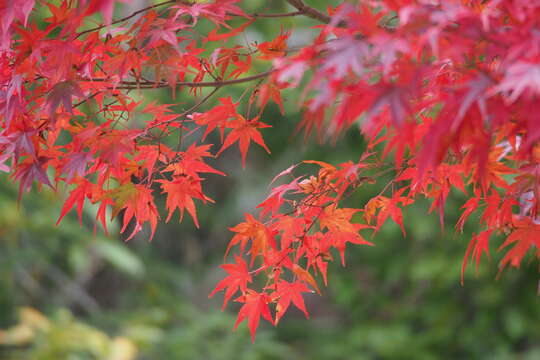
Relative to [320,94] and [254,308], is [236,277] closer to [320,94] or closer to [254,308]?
[254,308]

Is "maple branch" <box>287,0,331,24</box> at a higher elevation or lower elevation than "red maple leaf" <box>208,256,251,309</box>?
higher

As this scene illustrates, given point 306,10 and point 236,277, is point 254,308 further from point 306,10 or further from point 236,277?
point 306,10

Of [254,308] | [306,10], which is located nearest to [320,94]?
[306,10]

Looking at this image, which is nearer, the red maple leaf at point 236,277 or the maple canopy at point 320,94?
the maple canopy at point 320,94

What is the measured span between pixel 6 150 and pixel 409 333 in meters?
2.66

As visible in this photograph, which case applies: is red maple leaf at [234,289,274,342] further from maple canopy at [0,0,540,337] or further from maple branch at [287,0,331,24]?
maple branch at [287,0,331,24]

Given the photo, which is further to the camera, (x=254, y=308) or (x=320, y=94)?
(x=254, y=308)

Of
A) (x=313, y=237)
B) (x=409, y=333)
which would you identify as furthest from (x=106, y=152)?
(x=409, y=333)

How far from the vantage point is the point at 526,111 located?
0.59m

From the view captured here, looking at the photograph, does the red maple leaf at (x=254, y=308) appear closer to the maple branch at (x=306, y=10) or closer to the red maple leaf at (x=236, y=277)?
the red maple leaf at (x=236, y=277)

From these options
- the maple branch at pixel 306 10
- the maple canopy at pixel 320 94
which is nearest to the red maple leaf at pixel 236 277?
the maple canopy at pixel 320 94

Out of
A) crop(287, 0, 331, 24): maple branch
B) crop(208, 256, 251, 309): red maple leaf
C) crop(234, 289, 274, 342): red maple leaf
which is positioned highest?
crop(287, 0, 331, 24): maple branch

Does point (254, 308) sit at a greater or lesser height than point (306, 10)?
lesser

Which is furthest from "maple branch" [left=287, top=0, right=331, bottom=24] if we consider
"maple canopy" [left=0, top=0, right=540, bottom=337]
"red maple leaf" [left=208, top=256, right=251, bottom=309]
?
"red maple leaf" [left=208, top=256, right=251, bottom=309]
